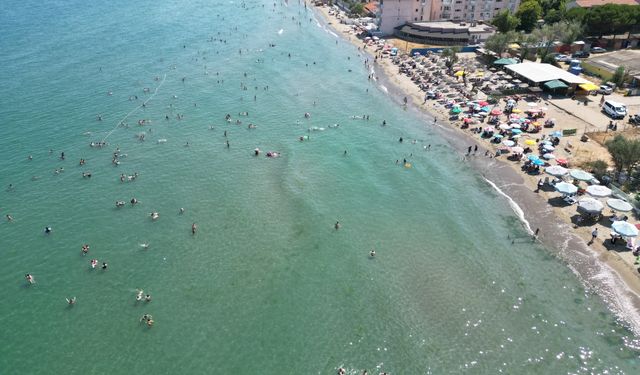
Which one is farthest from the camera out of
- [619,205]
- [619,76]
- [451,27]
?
[451,27]

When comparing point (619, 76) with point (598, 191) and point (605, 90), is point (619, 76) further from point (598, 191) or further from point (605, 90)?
point (598, 191)

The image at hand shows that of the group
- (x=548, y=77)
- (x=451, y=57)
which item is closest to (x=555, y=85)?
(x=548, y=77)

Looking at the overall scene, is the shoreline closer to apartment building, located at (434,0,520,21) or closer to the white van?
the white van

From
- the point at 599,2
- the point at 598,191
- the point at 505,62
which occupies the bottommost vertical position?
the point at 598,191

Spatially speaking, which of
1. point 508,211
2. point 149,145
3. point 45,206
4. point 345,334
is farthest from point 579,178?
point 45,206

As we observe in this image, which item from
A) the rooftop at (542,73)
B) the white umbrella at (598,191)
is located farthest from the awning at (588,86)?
the white umbrella at (598,191)

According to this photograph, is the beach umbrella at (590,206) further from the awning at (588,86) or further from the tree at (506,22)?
the tree at (506,22)

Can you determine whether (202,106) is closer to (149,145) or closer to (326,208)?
(149,145)
